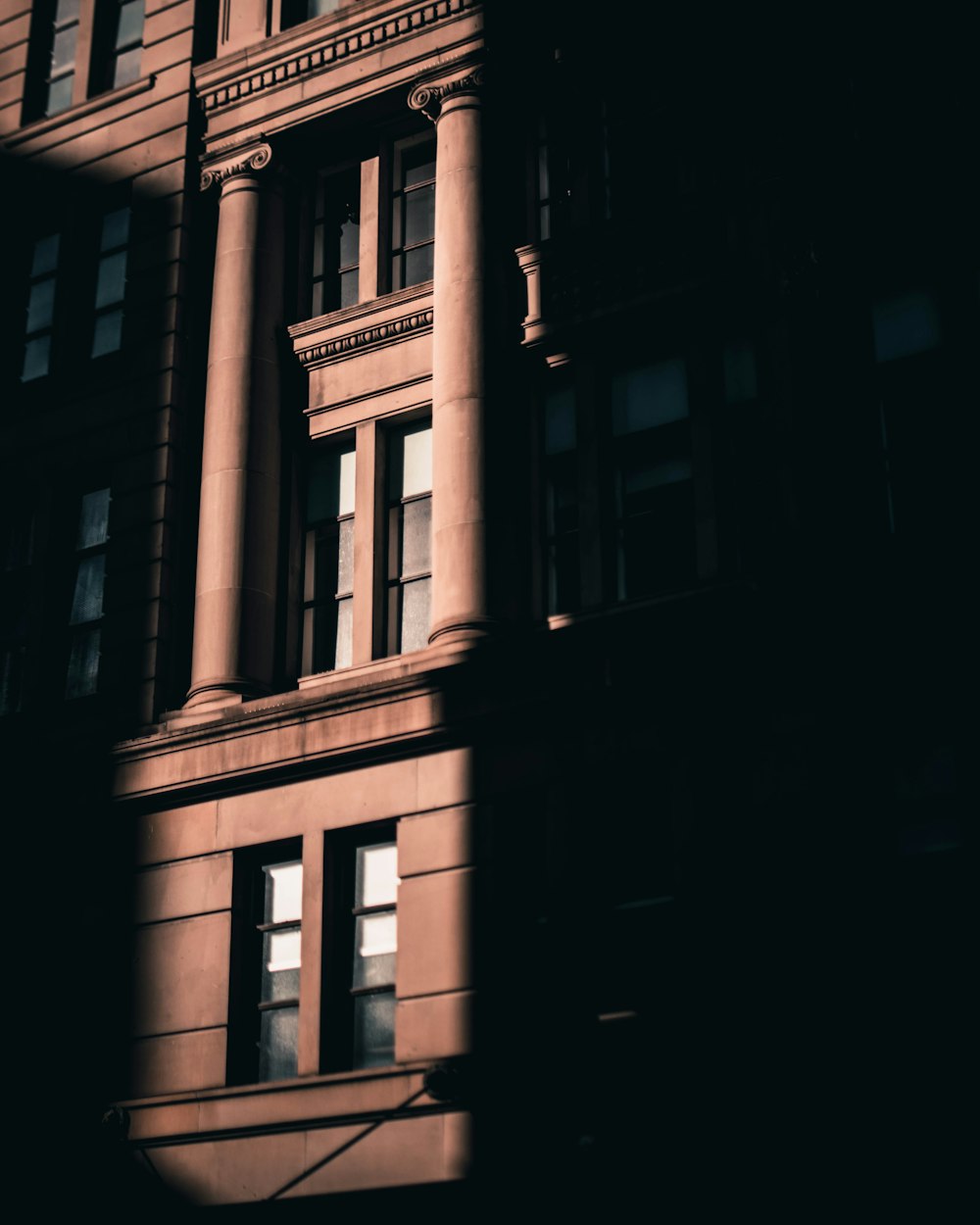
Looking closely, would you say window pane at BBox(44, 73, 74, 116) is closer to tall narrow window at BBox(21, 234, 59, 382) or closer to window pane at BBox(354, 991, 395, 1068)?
tall narrow window at BBox(21, 234, 59, 382)

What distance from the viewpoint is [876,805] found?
17.8 meters

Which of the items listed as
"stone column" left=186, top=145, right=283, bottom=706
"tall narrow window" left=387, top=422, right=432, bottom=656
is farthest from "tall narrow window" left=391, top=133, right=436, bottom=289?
"tall narrow window" left=387, top=422, right=432, bottom=656

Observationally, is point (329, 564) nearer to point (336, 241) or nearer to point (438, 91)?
point (336, 241)

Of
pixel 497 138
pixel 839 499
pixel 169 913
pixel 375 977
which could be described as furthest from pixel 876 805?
pixel 497 138

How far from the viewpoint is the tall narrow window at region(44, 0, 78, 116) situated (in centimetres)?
2845

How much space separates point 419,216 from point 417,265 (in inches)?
33.4

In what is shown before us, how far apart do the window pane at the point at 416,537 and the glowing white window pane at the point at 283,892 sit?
13.2 ft

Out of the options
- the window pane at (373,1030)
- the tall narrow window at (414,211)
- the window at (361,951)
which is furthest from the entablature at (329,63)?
the window pane at (373,1030)

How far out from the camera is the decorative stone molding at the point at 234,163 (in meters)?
25.2

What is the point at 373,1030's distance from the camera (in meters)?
19.6

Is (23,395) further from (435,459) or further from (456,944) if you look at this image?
(456,944)

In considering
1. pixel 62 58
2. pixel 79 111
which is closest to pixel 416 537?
pixel 79 111

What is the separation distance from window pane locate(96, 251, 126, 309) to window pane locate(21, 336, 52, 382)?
1024 mm

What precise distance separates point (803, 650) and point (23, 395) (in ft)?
42.8
